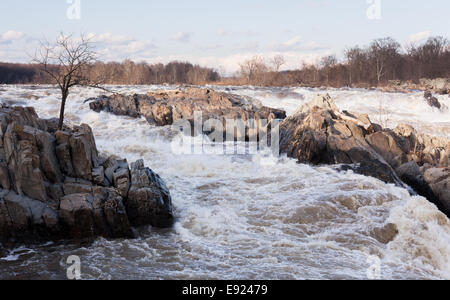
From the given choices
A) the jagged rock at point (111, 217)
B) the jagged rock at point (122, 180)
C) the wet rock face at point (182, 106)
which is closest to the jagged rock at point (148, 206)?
the jagged rock at point (122, 180)

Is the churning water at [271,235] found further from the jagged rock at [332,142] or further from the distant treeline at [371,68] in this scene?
the distant treeline at [371,68]

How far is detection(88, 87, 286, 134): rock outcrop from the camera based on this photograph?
910 inches

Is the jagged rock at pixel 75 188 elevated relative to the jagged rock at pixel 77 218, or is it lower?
elevated

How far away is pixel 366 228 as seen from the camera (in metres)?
9.13

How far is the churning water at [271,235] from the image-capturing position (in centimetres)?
725

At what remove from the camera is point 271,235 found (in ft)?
29.5

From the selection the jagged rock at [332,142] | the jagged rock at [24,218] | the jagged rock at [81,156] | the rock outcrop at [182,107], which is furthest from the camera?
the rock outcrop at [182,107]

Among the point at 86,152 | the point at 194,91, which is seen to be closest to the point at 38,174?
the point at 86,152

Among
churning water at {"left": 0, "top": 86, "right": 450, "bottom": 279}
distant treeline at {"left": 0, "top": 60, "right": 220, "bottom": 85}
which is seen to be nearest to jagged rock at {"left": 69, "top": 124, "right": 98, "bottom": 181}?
churning water at {"left": 0, "top": 86, "right": 450, "bottom": 279}

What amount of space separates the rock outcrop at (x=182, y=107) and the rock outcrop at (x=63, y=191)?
12.8 m

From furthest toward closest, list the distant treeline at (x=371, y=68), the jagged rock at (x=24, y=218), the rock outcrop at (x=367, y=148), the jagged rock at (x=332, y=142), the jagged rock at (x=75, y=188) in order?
the distant treeline at (x=371, y=68) → the jagged rock at (x=332, y=142) → the rock outcrop at (x=367, y=148) → the jagged rock at (x=75, y=188) → the jagged rock at (x=24, y=218)

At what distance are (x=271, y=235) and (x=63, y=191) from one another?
488 centimetres

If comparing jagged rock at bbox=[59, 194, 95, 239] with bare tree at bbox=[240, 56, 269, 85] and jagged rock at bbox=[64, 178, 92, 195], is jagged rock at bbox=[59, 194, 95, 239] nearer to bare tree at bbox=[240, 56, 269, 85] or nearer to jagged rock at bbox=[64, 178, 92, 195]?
jagged rock at bbox=[64, 178, 92, 195]

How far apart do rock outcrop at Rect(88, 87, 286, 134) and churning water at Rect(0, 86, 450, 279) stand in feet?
27.2
